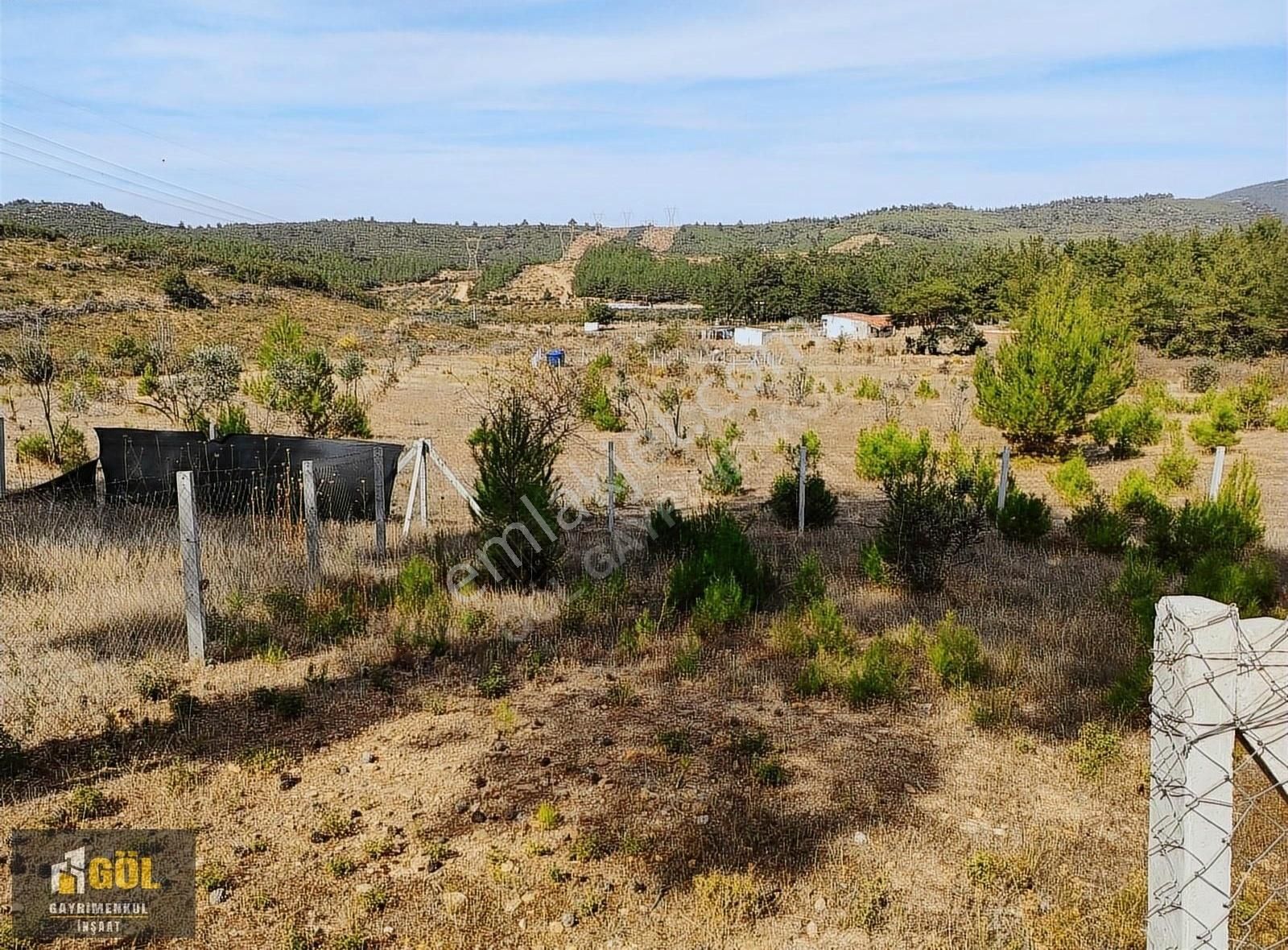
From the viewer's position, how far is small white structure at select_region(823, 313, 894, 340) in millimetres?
50062

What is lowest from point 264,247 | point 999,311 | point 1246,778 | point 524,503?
point 1246,778

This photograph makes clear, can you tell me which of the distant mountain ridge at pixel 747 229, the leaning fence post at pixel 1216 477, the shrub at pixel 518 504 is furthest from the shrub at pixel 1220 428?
the distant mountain ridge at pixel 747 229

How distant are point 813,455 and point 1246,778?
9.21m

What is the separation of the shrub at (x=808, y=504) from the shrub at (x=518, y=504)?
3.31m

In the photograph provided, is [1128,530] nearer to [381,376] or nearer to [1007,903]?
[1007,903]

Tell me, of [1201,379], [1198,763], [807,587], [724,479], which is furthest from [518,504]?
[1201,379]

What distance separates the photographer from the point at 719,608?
5.89 m

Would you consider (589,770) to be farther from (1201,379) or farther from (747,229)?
(747,229)

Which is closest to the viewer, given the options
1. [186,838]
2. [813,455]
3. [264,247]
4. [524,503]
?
[186,838]

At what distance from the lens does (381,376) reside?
2602cm

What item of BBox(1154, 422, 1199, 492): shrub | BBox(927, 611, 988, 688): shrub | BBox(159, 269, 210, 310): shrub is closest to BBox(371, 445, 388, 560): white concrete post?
BBox(927, 611, 988, 688): shrub

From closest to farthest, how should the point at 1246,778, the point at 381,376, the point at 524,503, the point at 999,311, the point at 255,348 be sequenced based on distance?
the point at 1246,778 → the point at 524,503 → the point at 381,376 → the point at 255,348 → the point at 999,311

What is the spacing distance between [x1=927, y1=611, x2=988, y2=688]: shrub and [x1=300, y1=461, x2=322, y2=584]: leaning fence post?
4.05 metres

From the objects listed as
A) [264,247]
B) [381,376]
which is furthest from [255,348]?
[264,247]
